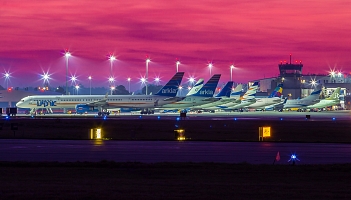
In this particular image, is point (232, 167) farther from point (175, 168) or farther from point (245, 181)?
point (245, 181)

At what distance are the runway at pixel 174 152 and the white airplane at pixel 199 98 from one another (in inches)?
3516

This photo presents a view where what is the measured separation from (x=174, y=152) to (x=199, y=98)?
101398mm

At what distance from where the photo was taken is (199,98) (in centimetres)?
13775

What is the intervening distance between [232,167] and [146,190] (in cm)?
792

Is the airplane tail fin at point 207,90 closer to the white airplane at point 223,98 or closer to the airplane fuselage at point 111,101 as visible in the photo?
the white airplane at point 223,98

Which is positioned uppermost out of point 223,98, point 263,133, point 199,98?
point 223,98

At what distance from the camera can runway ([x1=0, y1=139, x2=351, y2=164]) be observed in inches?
1273

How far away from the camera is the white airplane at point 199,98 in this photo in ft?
438

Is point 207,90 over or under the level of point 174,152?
over

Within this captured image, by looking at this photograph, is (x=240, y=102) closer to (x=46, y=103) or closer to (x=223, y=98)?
(x=223, y=98)

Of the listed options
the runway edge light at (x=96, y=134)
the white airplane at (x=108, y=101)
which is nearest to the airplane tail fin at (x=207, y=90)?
the white airplane at (x=108, y=101)

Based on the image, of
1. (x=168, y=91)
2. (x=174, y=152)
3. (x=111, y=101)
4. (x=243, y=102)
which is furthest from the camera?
(x=243, y=102)

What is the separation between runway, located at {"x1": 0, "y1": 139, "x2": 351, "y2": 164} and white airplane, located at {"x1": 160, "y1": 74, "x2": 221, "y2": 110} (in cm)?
8930

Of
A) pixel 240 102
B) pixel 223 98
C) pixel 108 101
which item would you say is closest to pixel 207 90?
pixel 223 98
